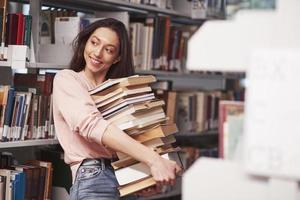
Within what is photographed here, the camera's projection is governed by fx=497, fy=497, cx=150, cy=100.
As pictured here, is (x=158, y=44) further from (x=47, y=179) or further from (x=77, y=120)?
(x=77, y=120)

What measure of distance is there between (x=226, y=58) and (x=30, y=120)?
5.00ft

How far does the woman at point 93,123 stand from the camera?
1.73 m

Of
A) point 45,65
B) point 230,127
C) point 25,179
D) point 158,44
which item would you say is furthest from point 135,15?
point 230,127

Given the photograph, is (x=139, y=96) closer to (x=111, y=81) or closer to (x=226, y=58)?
(x=111, y=81)

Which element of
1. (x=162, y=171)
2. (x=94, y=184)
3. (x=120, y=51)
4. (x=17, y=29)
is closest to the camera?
(x=162, y=171)

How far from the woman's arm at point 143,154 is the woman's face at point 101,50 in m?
0.40

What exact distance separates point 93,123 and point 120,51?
504 millimetres

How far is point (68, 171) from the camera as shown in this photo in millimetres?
2467

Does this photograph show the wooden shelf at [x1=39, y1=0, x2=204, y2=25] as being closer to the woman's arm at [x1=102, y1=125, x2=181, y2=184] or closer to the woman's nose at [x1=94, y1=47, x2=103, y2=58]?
the woman's nose at [x1=94, y1=47, x2=103, y2=58]

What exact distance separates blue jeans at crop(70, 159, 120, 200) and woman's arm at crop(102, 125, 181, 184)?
19 cm

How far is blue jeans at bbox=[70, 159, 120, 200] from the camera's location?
1.89 metres

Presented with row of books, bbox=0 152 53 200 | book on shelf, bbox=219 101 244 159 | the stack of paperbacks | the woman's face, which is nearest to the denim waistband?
the stack of paperbacks

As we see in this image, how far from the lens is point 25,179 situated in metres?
2.31

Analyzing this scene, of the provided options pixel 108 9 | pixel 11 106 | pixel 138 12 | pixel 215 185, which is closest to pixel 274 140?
pixel 215 185
